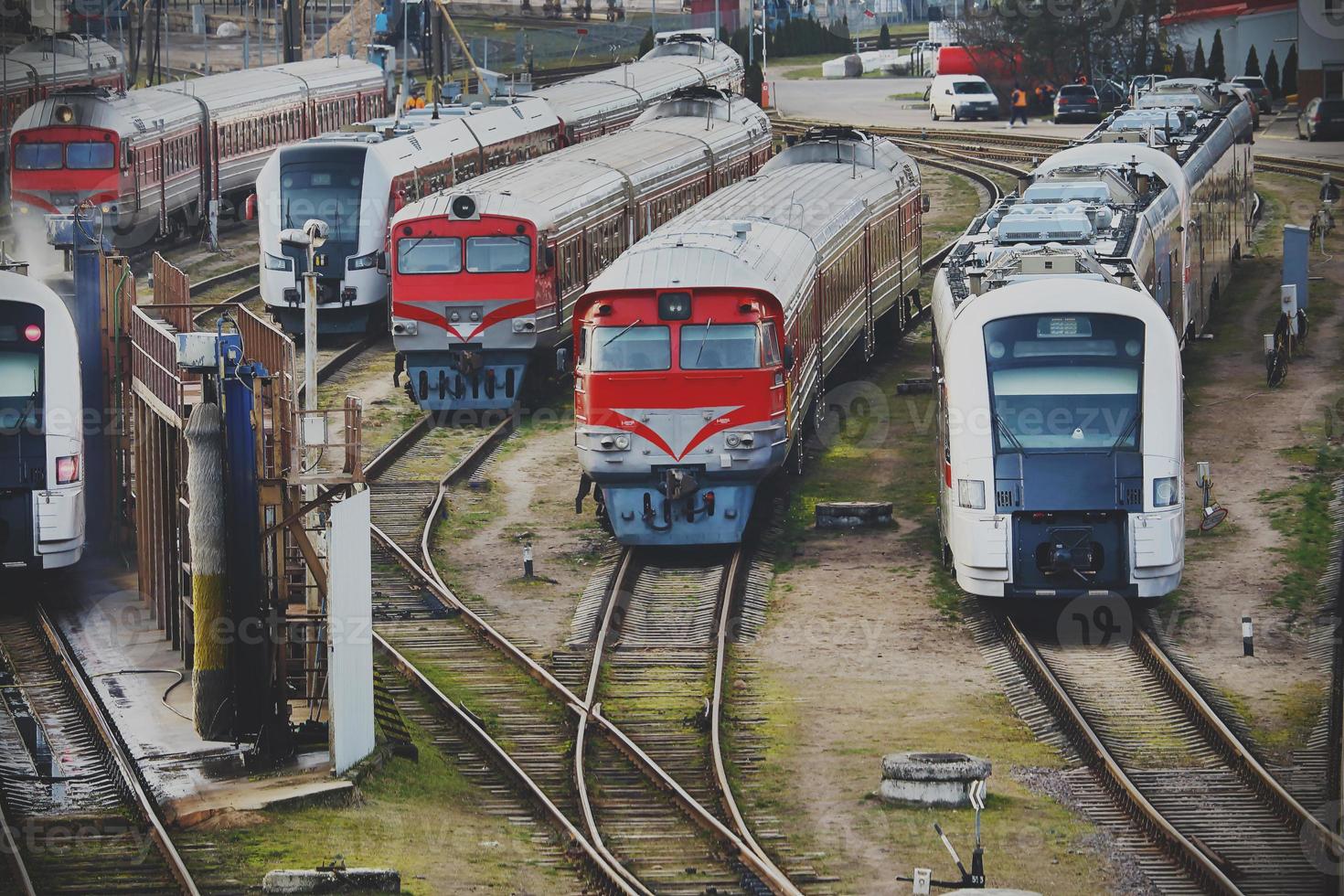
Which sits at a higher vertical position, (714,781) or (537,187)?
(537,187)

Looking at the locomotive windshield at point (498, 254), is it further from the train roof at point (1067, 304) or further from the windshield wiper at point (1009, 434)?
the windshield wiper at point (1009, 434)

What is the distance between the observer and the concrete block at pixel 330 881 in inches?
653

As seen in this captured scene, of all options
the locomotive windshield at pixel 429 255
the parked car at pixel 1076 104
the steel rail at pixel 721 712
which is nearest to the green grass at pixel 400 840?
the steel rail at pixel 721 712

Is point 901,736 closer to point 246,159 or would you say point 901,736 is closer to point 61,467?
point 61,467

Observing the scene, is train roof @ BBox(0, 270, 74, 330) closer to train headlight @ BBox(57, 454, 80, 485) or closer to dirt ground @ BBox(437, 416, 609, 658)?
train headlight @ BBox(57, 454, 80, 485)

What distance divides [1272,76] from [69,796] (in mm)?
60317

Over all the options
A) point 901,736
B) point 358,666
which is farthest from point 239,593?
point 901,736

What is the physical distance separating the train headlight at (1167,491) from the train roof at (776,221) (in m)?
5.53

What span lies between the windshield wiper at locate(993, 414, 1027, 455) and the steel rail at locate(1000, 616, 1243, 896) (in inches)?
72.6

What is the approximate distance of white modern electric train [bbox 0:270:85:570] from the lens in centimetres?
2439

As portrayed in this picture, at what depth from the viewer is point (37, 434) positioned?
24.4 m

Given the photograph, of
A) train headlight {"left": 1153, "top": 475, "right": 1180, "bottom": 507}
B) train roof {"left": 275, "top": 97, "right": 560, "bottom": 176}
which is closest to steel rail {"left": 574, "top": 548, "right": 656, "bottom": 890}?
train headlight {"left": 1153, "top": 475, "right": 1180, "bottom": 507}

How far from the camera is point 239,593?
66.1ft

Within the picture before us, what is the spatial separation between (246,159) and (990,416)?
34.7 metres
